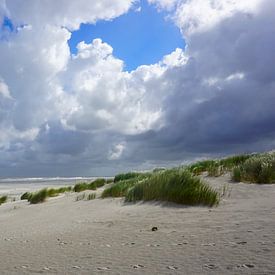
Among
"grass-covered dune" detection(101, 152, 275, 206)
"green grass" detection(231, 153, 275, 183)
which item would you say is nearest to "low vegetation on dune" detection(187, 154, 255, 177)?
"grass-covered dune" detection(101, 152, 275, 206)

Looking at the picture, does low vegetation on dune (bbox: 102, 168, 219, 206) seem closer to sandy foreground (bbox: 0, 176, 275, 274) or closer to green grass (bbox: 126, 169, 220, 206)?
green grass (bbox: 126, 169, 220, 206)

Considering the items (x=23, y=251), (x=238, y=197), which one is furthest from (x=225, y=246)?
(x=238, y=197)

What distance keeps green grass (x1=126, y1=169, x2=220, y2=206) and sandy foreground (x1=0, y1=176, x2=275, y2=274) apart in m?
0.64

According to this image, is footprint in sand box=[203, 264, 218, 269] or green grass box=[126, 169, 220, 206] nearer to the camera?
footprint in sand box=[203, 264, 218, 269]

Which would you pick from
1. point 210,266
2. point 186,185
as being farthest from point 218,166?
point 210,266

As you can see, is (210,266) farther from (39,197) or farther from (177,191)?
(39,197)

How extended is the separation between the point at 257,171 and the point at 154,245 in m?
7.89

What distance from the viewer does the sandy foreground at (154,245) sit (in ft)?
10.8

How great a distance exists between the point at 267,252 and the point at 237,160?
12.2m

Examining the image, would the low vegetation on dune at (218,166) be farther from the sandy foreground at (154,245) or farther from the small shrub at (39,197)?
the sandy foreground at (154,245)

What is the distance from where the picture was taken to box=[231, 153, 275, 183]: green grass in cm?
1061

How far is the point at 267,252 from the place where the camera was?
10.8 ft

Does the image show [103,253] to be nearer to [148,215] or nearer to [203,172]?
[148,215]

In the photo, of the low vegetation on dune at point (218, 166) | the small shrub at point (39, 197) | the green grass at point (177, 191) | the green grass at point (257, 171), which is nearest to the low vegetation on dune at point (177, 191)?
the green grass at point (177, 191)
